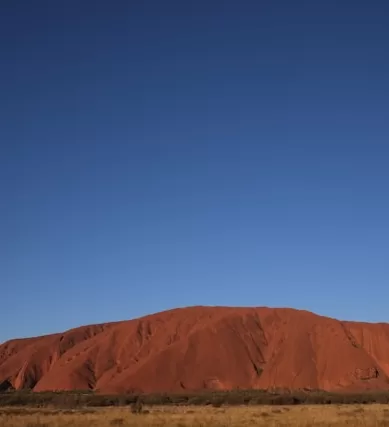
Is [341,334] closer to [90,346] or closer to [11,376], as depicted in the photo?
[90,346]

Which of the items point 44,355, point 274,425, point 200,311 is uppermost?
point 200,311

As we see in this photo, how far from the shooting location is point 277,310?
118312mm

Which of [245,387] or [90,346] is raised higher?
[90,346]

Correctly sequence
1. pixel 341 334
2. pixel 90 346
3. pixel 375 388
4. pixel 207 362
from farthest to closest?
pixel 90 346
pixel 341 334
pixel 207 362
pixel 375 388

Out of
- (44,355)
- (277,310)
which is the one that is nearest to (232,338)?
(277,310)

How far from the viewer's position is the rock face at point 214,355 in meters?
95.6

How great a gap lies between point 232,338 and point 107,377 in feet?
71.2

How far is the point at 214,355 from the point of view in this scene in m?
100

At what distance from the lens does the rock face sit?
95.6 meters

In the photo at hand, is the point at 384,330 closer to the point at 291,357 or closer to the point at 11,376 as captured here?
the point at 291,357

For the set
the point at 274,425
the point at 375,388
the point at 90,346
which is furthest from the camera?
the point at 90,346

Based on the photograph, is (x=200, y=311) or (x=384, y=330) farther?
(x=200, y=311)

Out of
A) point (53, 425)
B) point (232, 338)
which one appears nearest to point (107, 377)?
point (232, 338)

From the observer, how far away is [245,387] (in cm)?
9531
